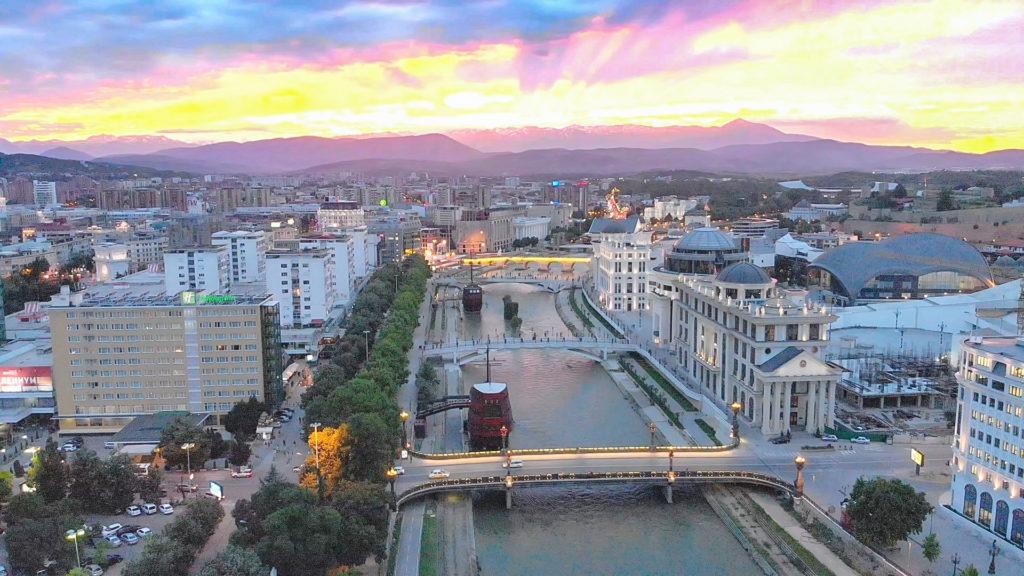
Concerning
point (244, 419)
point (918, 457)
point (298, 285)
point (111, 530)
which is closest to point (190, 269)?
point (298, 285)

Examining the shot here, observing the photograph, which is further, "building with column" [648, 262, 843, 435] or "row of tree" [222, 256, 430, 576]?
"building with column" [648, 262, 843, 435]

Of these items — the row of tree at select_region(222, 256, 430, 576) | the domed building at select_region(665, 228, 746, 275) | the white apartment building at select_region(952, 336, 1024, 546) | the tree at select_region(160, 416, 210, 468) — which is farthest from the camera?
the domed building at select_region(665, 228, 746, 275)

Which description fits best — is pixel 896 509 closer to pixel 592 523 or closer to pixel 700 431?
pixel 592 523

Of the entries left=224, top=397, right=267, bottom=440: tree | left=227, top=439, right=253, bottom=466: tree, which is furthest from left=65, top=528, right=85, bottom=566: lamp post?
left=224, top=397, right=267, bottom=440: tree

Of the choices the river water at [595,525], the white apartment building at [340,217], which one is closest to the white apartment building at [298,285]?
the river water at [595,525]

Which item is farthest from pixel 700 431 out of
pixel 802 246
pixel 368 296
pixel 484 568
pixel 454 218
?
pixel 454 218

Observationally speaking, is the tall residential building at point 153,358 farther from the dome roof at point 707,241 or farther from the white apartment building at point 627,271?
the white apartment building at point 627,271

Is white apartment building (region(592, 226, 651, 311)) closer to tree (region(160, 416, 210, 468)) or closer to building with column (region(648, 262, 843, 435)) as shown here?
building with column (region(648, 262, 843, 435))
